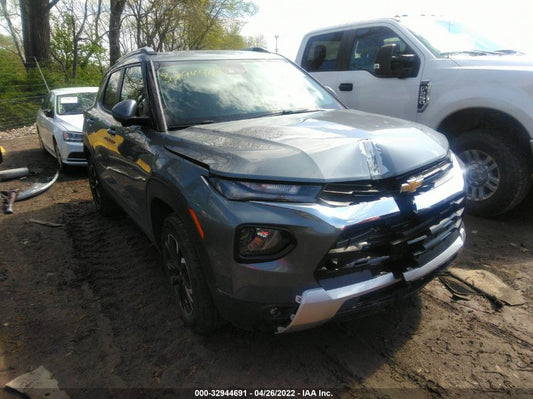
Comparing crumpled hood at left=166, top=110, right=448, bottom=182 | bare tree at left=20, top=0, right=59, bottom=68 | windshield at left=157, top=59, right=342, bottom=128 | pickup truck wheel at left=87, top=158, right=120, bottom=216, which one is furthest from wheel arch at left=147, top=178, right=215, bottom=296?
bare tree at left=20, top=0, right=59, bottom=68

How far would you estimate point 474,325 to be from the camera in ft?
8.94

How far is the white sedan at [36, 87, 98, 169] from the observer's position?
7328 mm

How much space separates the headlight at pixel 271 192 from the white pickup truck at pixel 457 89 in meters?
2.90

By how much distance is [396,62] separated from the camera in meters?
4.78

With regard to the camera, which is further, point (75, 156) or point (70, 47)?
point (70, 47)

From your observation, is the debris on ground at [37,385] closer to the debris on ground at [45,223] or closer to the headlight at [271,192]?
the headlight at [271,192]

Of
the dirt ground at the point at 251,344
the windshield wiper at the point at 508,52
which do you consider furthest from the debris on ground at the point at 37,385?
the windshield wiper at the point at 508,52

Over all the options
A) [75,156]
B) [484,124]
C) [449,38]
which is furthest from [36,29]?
[484,124]

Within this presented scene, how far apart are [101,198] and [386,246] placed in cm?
398

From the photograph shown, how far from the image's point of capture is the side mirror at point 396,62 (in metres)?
4.74

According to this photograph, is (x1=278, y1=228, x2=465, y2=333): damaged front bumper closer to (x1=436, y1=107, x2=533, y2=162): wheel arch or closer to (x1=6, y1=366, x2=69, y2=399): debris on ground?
(x1=6, y1=366, x2=69, y2=399): debris on ground

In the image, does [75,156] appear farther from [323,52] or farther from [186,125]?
[186,125]

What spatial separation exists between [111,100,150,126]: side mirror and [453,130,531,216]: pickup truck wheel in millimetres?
3311

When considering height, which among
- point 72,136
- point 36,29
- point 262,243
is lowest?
point 72,136
